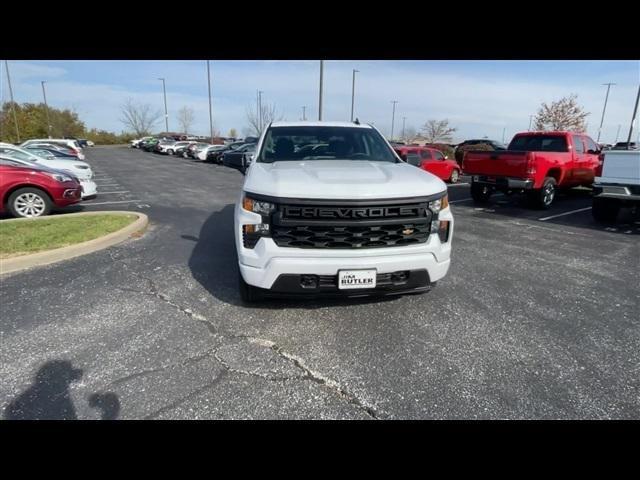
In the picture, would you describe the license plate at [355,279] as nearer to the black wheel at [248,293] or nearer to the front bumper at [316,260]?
the front bumper at [316,260]

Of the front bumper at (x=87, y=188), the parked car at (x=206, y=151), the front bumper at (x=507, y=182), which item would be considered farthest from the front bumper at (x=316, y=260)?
the parked car at (x=206, y=151)

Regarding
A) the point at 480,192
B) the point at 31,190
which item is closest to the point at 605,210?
the point at 480,192

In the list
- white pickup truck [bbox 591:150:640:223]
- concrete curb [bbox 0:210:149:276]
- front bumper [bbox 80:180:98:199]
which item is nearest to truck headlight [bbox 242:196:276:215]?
concrete curb [bbox 0:210:149:276]

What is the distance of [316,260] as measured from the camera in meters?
2.73

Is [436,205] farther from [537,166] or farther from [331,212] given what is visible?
[537,166]

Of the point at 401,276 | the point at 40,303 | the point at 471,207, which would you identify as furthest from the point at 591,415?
the point at 471,207

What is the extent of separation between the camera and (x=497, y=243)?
19.9 feet

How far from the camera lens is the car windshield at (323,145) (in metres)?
4.03

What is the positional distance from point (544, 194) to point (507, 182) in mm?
1262

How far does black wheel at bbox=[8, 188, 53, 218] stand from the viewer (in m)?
6.97

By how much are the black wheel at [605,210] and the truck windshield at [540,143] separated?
254 centimetres
